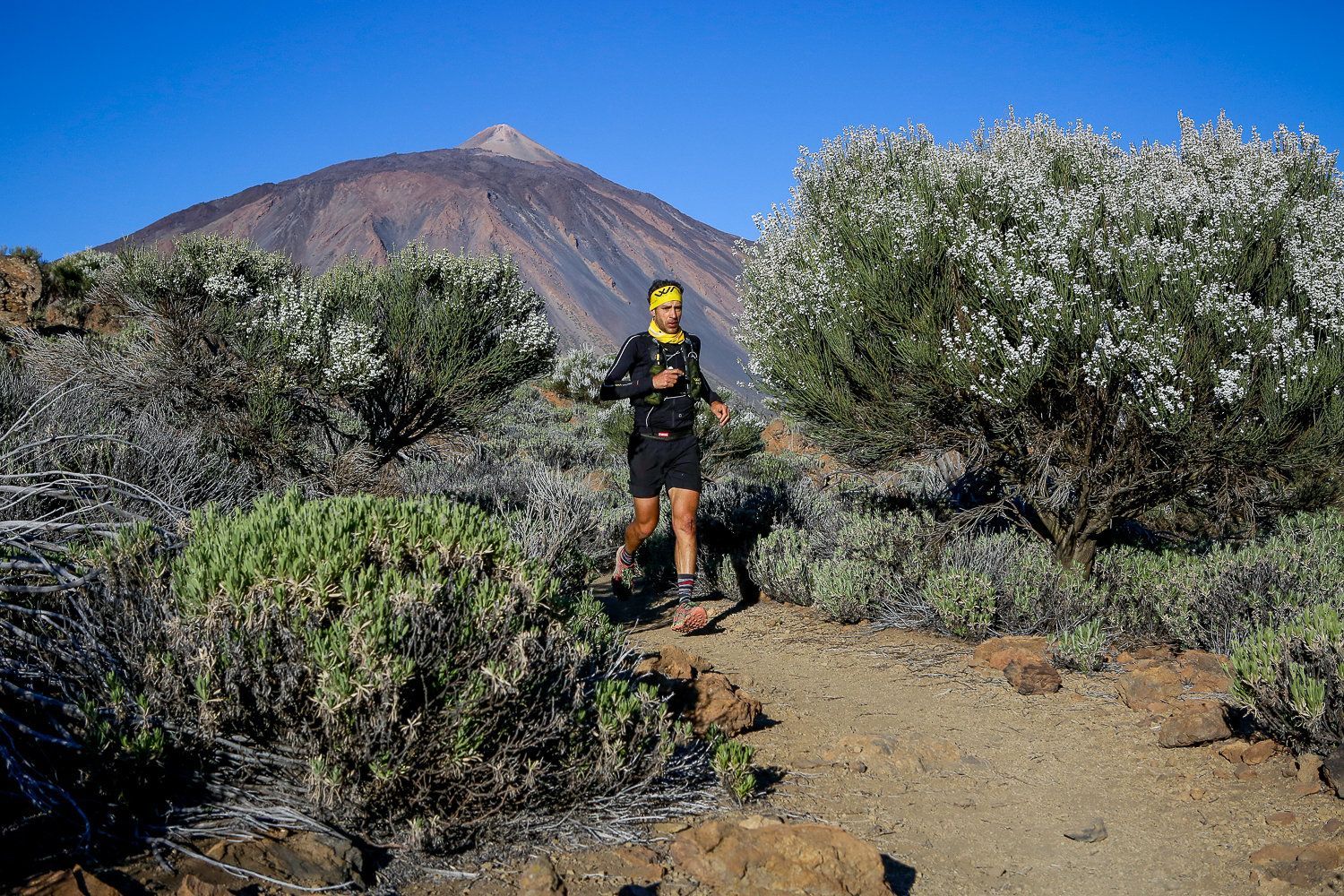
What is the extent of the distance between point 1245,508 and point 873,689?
2856 mm

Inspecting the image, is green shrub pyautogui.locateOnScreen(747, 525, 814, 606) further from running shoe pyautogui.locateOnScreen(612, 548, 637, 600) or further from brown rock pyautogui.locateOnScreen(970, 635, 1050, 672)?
brown rock pyautogui.locateOnScreen(970, 635, 1050, 672)

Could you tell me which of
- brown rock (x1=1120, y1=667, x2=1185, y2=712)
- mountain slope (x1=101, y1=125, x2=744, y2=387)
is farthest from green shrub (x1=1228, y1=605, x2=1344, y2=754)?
mountain slope (x1=101, y1=125, x2=744, y2=387)

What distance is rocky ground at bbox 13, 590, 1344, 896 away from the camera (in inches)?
97.4

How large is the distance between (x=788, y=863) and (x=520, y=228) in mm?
110379

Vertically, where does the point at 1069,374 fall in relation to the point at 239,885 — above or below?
above

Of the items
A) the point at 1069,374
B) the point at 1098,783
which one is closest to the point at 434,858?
the point at 1098,783

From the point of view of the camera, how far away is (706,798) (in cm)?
298

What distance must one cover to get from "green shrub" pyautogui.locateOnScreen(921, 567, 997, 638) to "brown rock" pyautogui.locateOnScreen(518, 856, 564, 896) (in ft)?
11.1

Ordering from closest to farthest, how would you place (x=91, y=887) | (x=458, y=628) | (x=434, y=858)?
(x=91, y=887) → (x=434, y=858) → (x=458, y=628)

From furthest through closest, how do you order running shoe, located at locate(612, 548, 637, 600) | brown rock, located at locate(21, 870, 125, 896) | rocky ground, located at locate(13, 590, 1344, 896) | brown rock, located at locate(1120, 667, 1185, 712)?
running shoe, located at locate(612, 548, 637, 600) < brown rock, located at locate(1120, 667, 1185, 712) < rocky ground, located at locate(13, 590, 1344, 896) < brown rock, located at locate(21, 870, 125, 896)

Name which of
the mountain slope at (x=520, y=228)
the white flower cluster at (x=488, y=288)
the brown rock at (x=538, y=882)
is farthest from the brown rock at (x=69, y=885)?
the mountain slope at (x=520, y=228)

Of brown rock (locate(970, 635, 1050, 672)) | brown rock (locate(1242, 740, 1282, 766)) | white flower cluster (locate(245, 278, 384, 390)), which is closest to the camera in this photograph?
brown rock (locate(1242, 740, 1282, 766))

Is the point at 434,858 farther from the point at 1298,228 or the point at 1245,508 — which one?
the point at 1298,228

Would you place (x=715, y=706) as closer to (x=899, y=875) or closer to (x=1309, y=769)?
(x=899, y=875)
